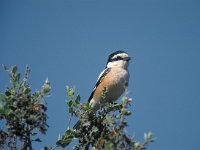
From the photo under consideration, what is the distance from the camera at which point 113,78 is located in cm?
894

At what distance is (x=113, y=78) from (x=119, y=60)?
748mm

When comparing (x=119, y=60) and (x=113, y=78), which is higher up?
(x=119, y=60)

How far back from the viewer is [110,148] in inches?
155

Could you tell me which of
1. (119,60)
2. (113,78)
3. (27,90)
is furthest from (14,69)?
(119,60)

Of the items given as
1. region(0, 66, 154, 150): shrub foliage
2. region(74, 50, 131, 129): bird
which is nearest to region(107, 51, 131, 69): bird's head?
region(74, 50, 131, 129): bird

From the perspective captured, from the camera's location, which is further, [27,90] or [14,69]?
[14,69]

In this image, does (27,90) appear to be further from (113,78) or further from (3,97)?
(113,78)

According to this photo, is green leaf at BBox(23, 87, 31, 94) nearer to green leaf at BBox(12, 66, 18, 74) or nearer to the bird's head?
green leaf at BBox(12, 66, 18, 74)

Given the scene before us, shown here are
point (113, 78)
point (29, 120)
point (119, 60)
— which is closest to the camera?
point (29, 120)

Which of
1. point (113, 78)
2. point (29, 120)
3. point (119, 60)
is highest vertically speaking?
point (119, 60)

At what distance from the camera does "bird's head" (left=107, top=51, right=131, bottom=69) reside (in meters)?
9.42

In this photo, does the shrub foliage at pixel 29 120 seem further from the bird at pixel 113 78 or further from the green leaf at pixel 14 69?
the bird at pixel 113 78

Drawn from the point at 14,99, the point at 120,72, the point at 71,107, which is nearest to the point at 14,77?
the point at 14,99

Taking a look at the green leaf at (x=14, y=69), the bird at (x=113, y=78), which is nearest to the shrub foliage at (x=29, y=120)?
the green leaf at (x=14, y=69)
